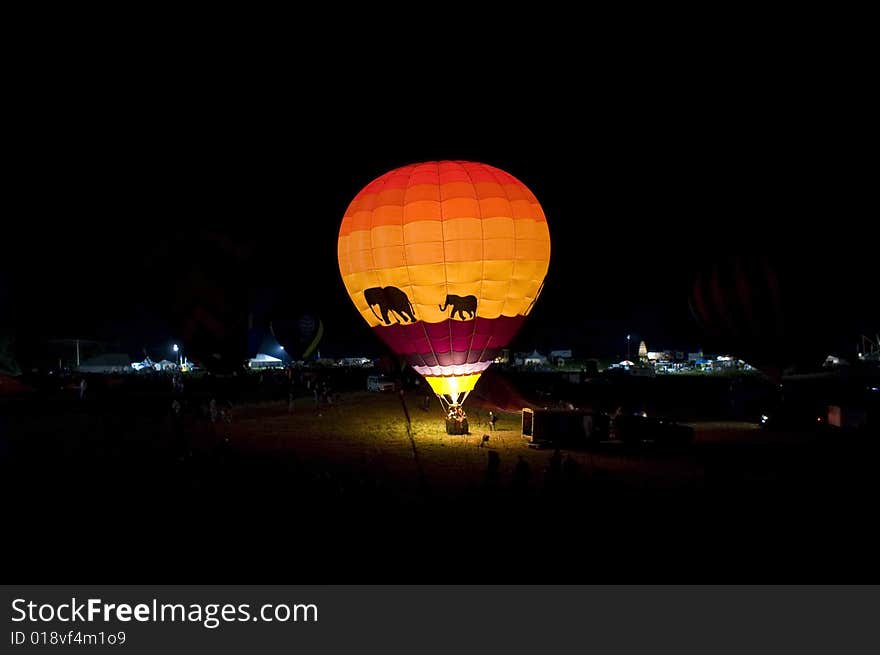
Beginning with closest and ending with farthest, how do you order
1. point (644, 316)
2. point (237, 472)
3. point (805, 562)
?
point (805, 562)
point (237, 472)
point (644, 316)

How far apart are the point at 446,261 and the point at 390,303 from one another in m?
1.69

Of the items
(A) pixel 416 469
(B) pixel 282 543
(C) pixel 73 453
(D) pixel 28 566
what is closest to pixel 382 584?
(B) pixel 282 543

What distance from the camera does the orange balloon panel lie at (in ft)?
48.6

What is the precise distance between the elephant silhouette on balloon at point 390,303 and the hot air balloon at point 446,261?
0.02 meters

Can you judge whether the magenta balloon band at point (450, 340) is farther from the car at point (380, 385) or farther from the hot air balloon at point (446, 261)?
the car at point (380, 385)

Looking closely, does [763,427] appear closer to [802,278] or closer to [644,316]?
[802,278]

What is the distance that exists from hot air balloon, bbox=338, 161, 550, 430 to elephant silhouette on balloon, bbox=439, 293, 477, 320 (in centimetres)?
2

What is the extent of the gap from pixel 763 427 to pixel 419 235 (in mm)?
9068

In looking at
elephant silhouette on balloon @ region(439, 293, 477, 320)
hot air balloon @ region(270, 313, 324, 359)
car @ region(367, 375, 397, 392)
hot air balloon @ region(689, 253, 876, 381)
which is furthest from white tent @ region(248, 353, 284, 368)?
elephant silhouette on balloon @ region(439, 293, 477, 320)

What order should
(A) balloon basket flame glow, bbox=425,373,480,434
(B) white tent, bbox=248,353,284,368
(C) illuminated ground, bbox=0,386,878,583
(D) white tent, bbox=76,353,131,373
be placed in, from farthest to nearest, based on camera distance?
(B) white tent, bbox=248,353,284,368 < (D) white tent, bbox=76,353,131,373 < (A) balloon basket flame glow, bbox=425,373,480,434 < (C) illuminated ground, bbox=0,386,878,583

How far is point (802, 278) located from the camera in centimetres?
1942

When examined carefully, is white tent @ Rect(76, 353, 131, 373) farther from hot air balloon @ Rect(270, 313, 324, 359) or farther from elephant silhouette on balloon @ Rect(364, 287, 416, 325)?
elephant silhouette on balloon @ Rect(364, 287, 416, 325)

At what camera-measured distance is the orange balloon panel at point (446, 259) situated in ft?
48.6

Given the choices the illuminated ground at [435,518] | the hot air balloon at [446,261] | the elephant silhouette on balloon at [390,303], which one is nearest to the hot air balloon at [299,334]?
the hot air balloon at [446,261]
